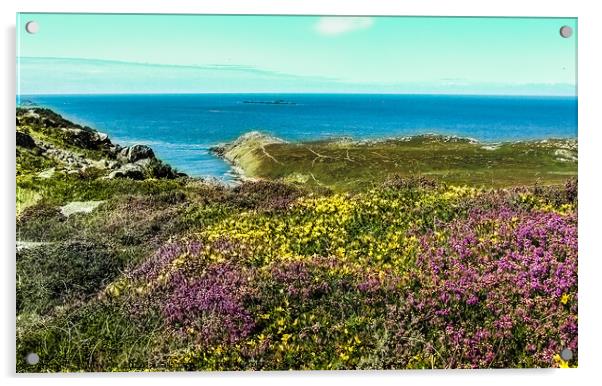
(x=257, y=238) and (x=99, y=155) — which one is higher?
(x=99, y=155)

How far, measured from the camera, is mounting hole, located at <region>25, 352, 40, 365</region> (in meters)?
8.80

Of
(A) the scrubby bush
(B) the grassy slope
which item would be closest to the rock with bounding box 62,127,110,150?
(A) the scrubby bush

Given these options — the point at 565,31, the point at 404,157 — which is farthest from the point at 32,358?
the point at 565,31

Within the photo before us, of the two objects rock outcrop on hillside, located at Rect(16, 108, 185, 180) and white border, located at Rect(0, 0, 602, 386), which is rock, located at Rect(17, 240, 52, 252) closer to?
white border, located at Rect(0, 0, 602, 386)

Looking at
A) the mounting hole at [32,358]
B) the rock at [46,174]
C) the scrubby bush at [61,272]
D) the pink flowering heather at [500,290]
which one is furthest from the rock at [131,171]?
the pink flowering heather at [500,290]

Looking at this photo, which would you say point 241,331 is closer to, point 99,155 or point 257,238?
point 257,238

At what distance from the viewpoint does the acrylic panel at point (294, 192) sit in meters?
8.80

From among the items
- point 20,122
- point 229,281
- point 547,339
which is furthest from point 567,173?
point 20,122

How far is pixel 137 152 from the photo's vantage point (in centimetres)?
933

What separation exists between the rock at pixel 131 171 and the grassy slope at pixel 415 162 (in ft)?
3.64

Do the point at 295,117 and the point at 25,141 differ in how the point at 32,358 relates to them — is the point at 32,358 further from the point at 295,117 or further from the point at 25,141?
the point at 295,117

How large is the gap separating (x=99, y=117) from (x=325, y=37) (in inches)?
111

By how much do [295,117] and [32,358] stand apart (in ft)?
13.3

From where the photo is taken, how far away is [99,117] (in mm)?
9422
